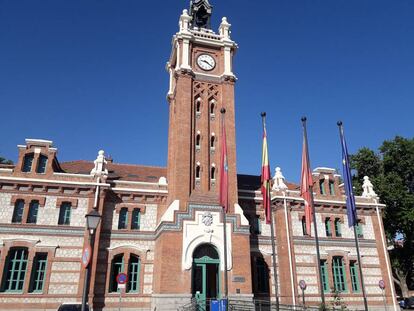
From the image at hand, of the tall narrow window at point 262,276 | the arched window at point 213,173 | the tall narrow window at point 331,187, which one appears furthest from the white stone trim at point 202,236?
the tall narrow window at point 331,187

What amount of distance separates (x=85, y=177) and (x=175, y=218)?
7.96 m

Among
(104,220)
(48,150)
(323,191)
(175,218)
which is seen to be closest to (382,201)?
(323,191)

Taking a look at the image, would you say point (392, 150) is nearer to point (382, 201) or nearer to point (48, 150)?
point (382, 201)

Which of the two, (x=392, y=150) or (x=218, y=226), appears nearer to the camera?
(x=218, y=226)

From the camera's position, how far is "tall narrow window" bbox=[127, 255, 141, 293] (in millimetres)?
25969

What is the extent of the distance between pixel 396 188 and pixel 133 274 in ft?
92.2

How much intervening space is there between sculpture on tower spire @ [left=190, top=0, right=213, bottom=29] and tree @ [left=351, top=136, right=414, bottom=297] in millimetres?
22881

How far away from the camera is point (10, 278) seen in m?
24.0

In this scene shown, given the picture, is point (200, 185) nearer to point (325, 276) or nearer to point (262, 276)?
point (262, 276)

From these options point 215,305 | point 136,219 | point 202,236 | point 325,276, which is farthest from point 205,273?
point 325,276

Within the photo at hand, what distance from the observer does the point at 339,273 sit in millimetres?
30641

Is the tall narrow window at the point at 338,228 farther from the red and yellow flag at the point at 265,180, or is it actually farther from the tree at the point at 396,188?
the red and yellow flag at the point at 265,180

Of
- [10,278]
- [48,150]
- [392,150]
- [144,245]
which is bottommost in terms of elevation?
[10,278]

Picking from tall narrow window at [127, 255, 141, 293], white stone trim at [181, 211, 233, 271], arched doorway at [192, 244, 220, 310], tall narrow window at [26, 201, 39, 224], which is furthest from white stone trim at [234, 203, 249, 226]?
tall narrow window at [26, 201, 39, 224]
